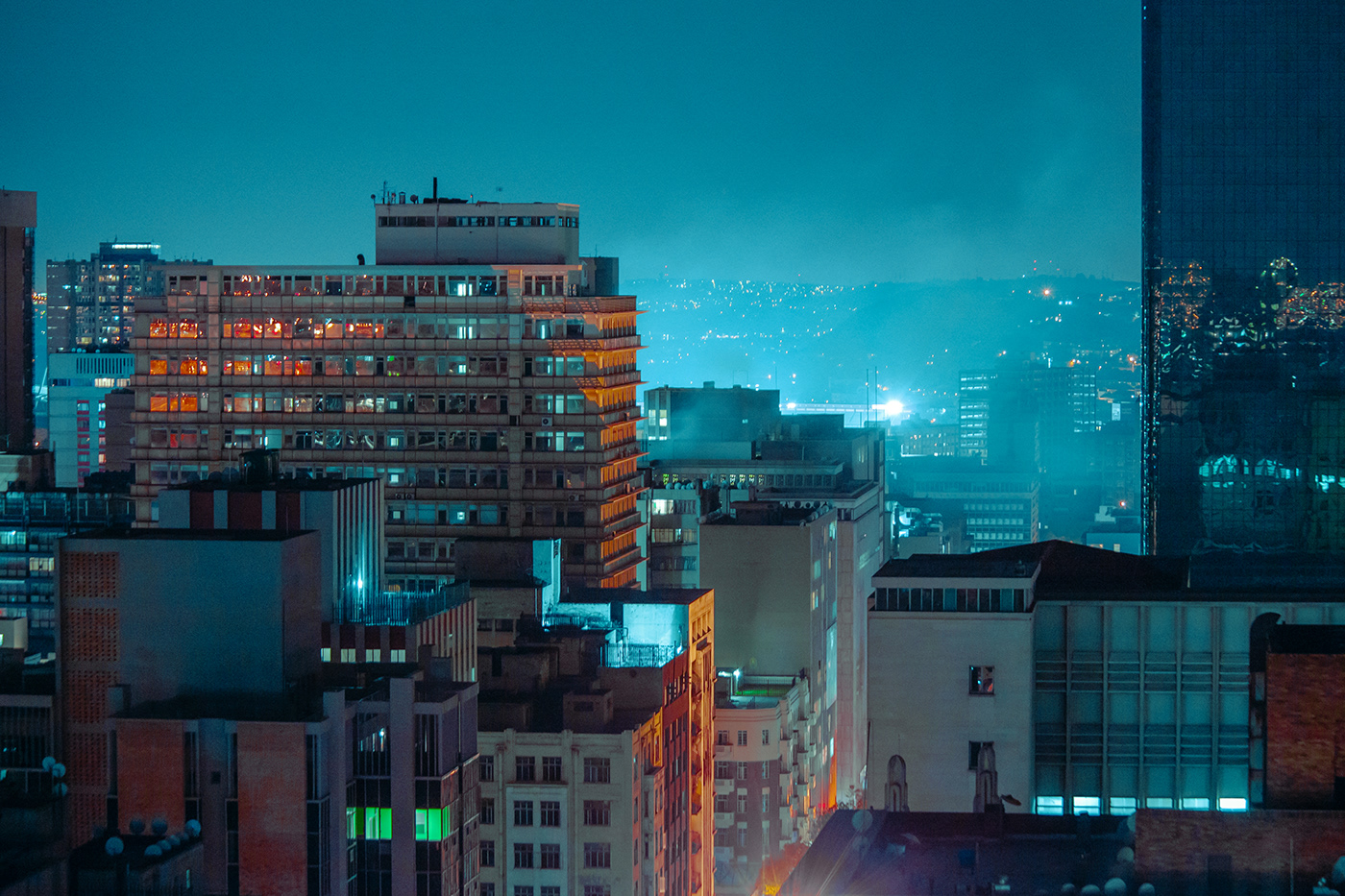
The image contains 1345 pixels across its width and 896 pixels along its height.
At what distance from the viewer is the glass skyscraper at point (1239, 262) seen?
507 ft

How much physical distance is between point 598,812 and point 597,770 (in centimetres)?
159

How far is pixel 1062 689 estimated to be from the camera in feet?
249

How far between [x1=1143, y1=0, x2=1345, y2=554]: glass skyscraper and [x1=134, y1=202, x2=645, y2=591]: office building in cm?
5980

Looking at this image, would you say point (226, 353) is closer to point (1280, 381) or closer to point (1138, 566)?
point (1138, 566)

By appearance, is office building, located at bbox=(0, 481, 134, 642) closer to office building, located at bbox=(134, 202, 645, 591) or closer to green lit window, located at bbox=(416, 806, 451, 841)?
office building, located at bbox=(134, 202, 645, 591)

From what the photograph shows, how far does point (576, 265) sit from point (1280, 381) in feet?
224

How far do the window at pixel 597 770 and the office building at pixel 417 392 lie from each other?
35595 mm

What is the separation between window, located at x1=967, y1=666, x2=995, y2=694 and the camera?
2916 inches

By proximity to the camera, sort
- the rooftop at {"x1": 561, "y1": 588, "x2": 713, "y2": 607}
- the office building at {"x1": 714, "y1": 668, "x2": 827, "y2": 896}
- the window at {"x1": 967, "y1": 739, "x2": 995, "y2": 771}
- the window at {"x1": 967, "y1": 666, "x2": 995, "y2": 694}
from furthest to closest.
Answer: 1. the office building at {"x1": 714, "y1": 668, "x2": 827, "y2": 896}
2. the rooftop at {"x1": 561, "y1": 588, "x2": 713, "y2": 607}
3. the window at {"x1": 967, "y1": 666, "x2": 995, "y2": 694}
4. the window at {"x1": 967, "y1": 739, "x2": 995, "y2": 771}

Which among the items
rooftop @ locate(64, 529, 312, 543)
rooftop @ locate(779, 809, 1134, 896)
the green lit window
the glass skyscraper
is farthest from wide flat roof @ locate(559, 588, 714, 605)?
the glass skyscraper

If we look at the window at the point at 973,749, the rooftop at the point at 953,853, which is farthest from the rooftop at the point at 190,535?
the window at the point at 973,749

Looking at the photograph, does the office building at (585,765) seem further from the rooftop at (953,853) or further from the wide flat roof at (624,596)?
the rooftop at (953,853)

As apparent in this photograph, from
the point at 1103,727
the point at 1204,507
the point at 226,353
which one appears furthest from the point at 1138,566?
the point at 1204,507

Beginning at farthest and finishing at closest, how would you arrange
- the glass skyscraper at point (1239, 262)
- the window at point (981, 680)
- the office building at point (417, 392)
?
the glass skyscraper at point (1239, 262) < the office building at point (417, 392) < the window at point (981, 680)
